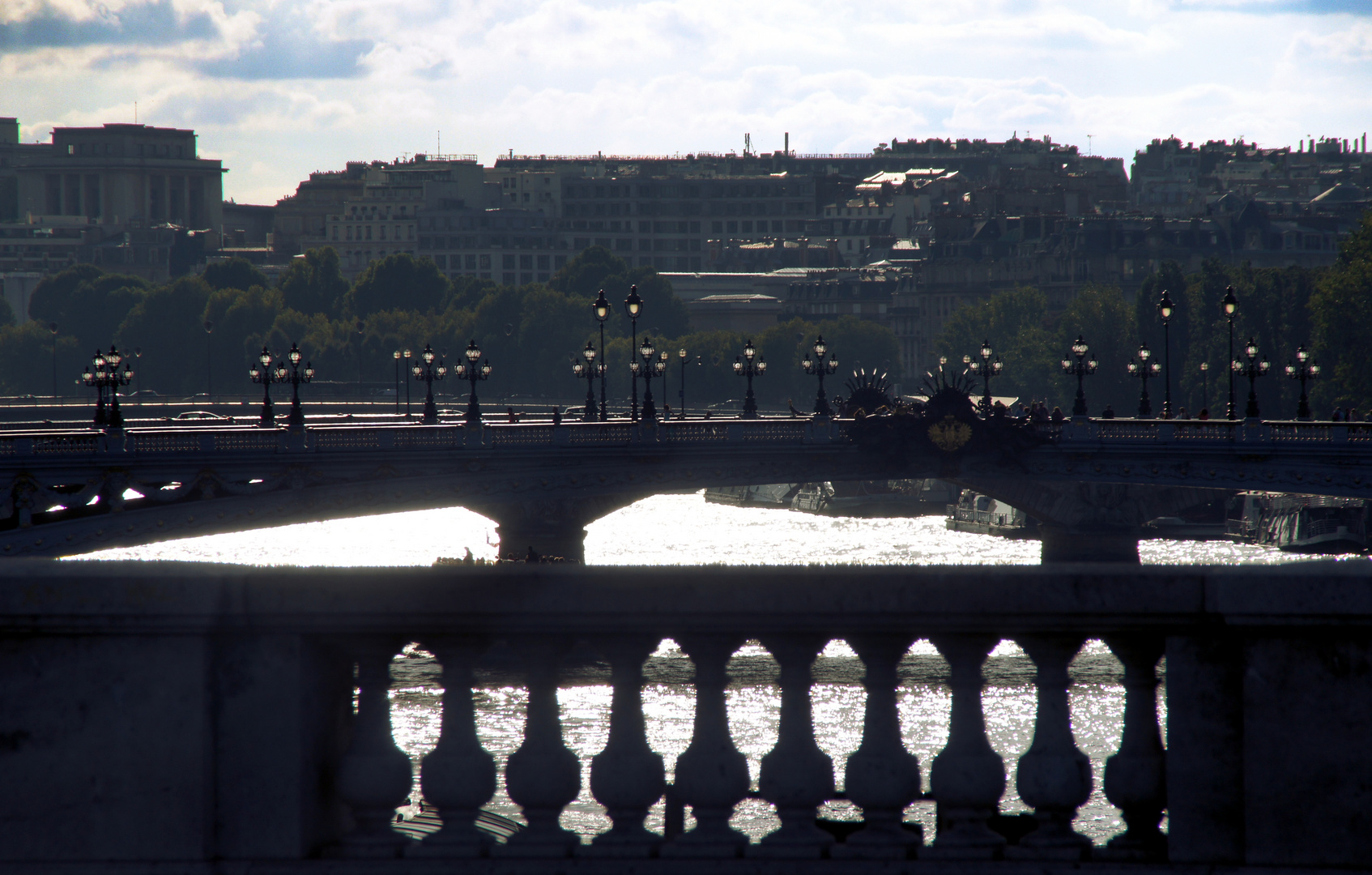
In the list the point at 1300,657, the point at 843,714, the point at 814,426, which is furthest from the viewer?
the point at 814,426

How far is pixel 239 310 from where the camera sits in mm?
146375

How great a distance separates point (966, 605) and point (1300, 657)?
0.85 meters

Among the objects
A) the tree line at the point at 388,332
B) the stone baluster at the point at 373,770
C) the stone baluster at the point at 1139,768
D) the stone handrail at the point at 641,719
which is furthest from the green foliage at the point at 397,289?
the stone baluster at the point at 1139,768

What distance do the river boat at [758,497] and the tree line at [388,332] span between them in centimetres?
2802

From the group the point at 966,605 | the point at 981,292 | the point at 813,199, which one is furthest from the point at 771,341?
the point at 966,605

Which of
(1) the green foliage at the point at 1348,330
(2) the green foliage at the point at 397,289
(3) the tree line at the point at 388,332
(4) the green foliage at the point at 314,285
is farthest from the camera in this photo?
(4) the green foliage at the point at 314,285

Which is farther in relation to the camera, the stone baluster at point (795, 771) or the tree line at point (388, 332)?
the tree line at point (388, 332)

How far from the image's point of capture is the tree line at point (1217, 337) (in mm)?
75562

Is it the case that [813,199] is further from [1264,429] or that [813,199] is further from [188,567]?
[188,567]

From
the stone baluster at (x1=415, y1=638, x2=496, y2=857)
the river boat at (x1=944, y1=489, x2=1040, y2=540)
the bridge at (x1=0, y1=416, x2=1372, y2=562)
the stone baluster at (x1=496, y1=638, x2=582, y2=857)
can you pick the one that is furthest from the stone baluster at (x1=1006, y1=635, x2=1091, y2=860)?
the river boat at (x1=944, y1=489, x2=1040, y2=540)

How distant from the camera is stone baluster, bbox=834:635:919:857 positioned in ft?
16.6

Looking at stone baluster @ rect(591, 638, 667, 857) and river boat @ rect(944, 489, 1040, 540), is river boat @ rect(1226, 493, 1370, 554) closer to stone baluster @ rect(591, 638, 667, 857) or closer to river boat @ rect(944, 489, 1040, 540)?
river boat @ rect(944, 489, 1040, 540)

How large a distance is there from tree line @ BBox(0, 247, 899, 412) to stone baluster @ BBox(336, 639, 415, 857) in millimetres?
120041

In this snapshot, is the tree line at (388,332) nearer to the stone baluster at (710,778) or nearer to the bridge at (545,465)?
the bridge at (545,465)
